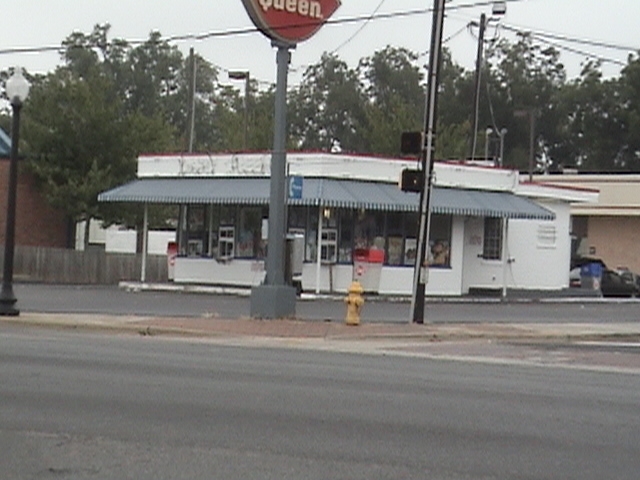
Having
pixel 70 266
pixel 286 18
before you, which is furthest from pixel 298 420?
pixel 70 266

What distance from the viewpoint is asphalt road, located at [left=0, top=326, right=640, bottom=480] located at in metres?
9.03

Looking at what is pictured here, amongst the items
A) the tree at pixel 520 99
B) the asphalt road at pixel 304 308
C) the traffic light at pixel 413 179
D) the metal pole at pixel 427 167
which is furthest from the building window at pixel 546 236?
the tree at pixel 520 99

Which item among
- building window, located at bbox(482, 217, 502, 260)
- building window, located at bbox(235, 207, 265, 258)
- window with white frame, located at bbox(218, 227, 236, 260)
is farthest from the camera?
building window, located at bbox(482, 217, 502, 260)

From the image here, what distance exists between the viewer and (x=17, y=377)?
13383mm

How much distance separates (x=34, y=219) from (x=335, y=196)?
1728 centimetres

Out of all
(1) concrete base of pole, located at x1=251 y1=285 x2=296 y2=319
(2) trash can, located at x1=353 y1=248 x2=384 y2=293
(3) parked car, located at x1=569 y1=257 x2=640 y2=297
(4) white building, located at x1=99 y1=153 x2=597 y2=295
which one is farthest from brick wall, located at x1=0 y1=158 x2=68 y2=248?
(1) concrete base of pole, located at x1=251 y1=285 x2=296 y2=319

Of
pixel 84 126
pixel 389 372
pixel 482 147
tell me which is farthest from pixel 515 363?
pixel 482 147

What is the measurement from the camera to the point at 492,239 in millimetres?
40000

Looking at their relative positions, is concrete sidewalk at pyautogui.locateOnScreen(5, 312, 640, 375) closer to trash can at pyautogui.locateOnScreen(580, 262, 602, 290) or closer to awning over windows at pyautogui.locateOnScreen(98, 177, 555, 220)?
awning over windows at pyautogui.locateOnScreen(98, 177, 555, 220)

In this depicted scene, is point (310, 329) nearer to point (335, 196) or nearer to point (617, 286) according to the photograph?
point (335, 196)

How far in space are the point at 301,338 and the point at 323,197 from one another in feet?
38.8

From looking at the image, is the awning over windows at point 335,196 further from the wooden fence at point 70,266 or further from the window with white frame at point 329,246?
the wooden fence at point 70,266

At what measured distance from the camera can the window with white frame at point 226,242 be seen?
3747cm

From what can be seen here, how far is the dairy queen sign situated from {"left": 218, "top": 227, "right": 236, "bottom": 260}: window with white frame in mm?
12398
